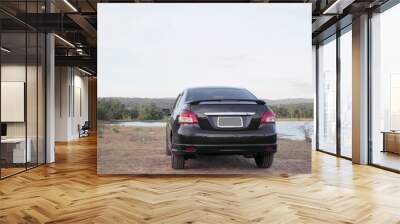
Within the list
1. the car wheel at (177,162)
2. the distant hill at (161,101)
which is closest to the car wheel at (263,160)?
the distant hill at (161,101)

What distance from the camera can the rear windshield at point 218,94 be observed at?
19.3 ft

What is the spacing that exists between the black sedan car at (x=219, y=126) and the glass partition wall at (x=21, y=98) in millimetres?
2556

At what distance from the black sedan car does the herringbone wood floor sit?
1.42 feet

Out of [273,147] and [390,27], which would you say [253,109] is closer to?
[273,147]

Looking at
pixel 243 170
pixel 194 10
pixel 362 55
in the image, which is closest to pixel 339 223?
pixel 243 170

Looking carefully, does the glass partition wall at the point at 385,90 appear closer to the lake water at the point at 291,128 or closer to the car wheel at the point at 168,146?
the lake water at the point at 291,128

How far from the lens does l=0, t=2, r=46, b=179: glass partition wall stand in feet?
19.6

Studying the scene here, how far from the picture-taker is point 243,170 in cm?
600

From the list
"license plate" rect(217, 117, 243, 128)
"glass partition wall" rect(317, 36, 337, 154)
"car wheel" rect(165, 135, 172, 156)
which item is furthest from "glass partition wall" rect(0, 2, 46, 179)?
"glass partition wall" rect(317, 36, 337, 154)

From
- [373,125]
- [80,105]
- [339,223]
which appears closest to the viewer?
[339,223]

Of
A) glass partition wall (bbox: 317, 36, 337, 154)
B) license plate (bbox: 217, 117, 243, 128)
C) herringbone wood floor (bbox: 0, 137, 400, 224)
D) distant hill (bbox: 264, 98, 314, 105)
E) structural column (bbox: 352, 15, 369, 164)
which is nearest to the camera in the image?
herringbone wood floor (bbox: 0, 137, 400, 224)

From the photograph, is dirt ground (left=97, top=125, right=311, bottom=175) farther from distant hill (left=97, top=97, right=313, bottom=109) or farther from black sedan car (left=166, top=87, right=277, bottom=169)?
distant hill (left=97, top=97, right=313, bottom=109)

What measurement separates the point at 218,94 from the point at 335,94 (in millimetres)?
4469

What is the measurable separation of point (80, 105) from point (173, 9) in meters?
11.9
